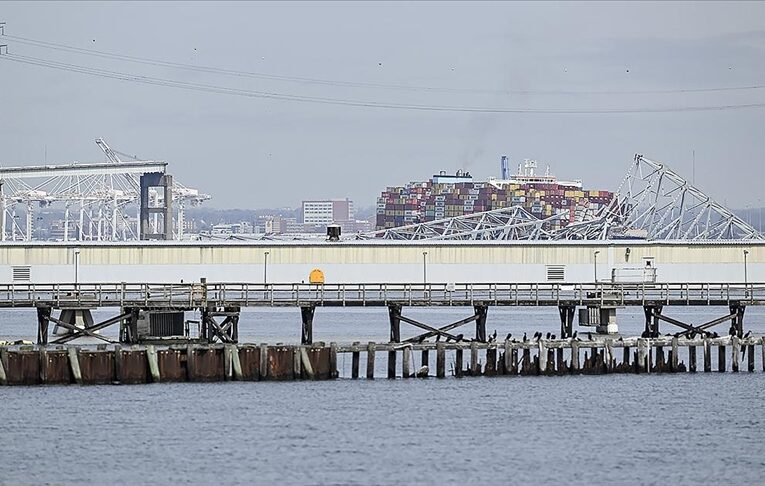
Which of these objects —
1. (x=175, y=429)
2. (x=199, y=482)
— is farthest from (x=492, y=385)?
(x=199, y=482)

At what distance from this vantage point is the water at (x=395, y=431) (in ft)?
140

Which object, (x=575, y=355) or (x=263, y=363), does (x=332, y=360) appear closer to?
(x=263, y=363)

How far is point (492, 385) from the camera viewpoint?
196 ft

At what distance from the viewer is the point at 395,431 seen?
49.3 metres

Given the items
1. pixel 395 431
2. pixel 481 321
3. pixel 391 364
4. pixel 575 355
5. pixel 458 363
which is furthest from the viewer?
pixel 481 321

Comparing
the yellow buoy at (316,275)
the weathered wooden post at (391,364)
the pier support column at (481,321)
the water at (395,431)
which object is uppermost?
the yellow buoy at (316,275)

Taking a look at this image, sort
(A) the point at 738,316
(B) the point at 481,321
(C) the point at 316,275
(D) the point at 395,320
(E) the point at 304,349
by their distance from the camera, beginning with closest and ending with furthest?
(E) the point at 304,349
(D) the point at 395,320
(B) the point at 481,321
(A) the point at 738,316
(C) the point at 316,275

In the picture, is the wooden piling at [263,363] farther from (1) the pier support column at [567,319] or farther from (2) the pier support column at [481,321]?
(1) the pier support column at [567,319]

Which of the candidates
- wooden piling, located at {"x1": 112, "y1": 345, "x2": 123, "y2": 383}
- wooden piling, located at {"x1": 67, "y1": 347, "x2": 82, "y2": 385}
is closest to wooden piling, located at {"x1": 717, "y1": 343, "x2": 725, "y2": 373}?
wooden piling, located at {"x1": 112, "y1": 345, "x2": 123, "y2": 383}

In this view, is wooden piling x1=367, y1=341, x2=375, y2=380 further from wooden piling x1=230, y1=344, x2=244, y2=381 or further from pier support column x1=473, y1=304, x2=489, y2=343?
pier support column x1=473, y1=304, x2=489, y2=343

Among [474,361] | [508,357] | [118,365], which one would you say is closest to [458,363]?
[474,361]

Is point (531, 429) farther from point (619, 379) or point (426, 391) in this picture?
point (619, 379)

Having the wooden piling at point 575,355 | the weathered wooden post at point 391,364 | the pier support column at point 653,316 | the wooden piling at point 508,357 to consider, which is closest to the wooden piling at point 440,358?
the weathered wooden post at point 391,364

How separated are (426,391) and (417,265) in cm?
5988
